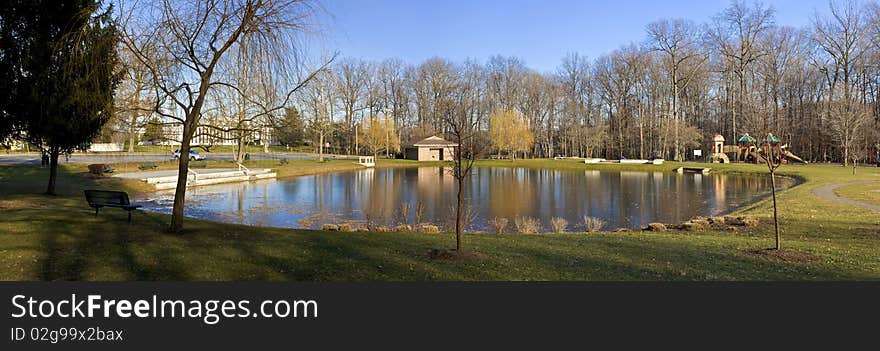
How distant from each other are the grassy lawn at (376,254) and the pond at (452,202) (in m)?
4.78

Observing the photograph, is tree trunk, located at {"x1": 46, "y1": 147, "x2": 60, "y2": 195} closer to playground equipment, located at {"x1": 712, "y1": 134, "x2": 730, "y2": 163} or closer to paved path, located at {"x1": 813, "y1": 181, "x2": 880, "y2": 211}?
paved path, located at {"x1": 813, "y1": 181, "x2": 880, "y2": 211}

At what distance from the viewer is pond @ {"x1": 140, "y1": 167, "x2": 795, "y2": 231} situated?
1633 centimetres

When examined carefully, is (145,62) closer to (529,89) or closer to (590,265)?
(590,265)

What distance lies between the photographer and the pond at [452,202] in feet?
53.6

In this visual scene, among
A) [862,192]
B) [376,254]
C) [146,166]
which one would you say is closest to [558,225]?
[376,254]

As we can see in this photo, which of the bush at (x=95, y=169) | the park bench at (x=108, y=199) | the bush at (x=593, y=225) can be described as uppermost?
the bush at (x=95, y=169)

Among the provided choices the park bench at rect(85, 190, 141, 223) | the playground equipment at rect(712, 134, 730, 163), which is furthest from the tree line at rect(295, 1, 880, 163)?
the park bench at rect(85, 190, 141, 223)

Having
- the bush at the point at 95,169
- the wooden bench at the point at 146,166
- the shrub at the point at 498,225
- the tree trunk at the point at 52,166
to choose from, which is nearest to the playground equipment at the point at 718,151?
the shrub at the point at 498,225

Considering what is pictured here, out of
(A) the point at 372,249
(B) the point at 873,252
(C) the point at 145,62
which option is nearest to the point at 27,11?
(C) the point at 145,62

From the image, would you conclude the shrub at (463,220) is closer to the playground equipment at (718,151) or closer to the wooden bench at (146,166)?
the wooden bench at (146,166)

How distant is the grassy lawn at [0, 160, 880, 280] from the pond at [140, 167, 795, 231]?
4.78 meters

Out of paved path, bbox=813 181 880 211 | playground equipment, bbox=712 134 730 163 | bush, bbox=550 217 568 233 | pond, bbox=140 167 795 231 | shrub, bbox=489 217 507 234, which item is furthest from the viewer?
playground equipment, bbox=712 134 730 163

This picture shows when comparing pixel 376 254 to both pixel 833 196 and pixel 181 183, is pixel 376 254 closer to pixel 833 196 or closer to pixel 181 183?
pixel 181 183

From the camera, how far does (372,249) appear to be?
27.3 feet
